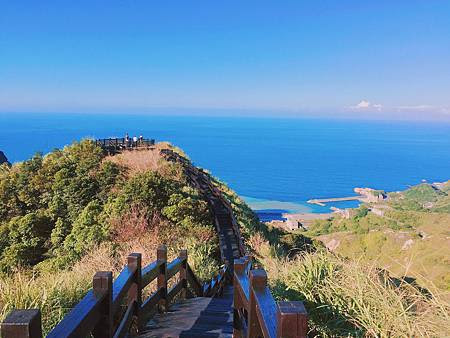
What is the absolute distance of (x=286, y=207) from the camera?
105 m

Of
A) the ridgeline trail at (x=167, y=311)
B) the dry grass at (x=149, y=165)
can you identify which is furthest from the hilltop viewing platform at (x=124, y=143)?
the ridgeline trail at (x=167, y=311)

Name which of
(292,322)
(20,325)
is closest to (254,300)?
(292,322)

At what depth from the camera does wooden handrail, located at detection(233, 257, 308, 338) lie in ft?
5.23

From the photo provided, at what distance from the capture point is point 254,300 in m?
2.38

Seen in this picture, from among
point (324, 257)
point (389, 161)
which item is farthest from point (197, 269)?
point (389, 161)

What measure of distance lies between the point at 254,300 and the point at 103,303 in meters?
0.97

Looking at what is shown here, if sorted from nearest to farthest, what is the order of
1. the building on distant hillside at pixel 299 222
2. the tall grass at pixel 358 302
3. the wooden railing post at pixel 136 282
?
the tall grass at pixel 358 302
the wooden railing post at pixel 136 282
the building on distant hillside at pixel 299 222

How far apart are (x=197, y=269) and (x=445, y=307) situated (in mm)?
6009

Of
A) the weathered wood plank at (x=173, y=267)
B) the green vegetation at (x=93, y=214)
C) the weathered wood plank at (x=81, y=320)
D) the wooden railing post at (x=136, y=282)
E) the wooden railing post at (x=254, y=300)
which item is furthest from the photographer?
the green vegetation at (x=93, y=214)

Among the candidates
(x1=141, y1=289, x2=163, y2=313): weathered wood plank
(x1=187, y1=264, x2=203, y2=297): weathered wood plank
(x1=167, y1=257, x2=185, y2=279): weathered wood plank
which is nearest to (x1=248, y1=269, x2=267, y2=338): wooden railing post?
(x1=141, y1=289, x2=163, y2=313): weathered wood plank

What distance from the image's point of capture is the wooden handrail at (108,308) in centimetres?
135

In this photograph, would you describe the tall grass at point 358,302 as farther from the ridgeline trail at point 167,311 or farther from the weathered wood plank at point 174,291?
the weathered wood plank at point 174,291

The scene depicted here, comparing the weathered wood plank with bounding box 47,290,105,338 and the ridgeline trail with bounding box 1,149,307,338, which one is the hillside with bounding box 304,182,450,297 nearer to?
the ridgeline trail with bounding box 1,149,307,338

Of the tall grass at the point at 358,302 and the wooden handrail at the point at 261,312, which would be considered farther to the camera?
the tall grass at the point at 358,302
